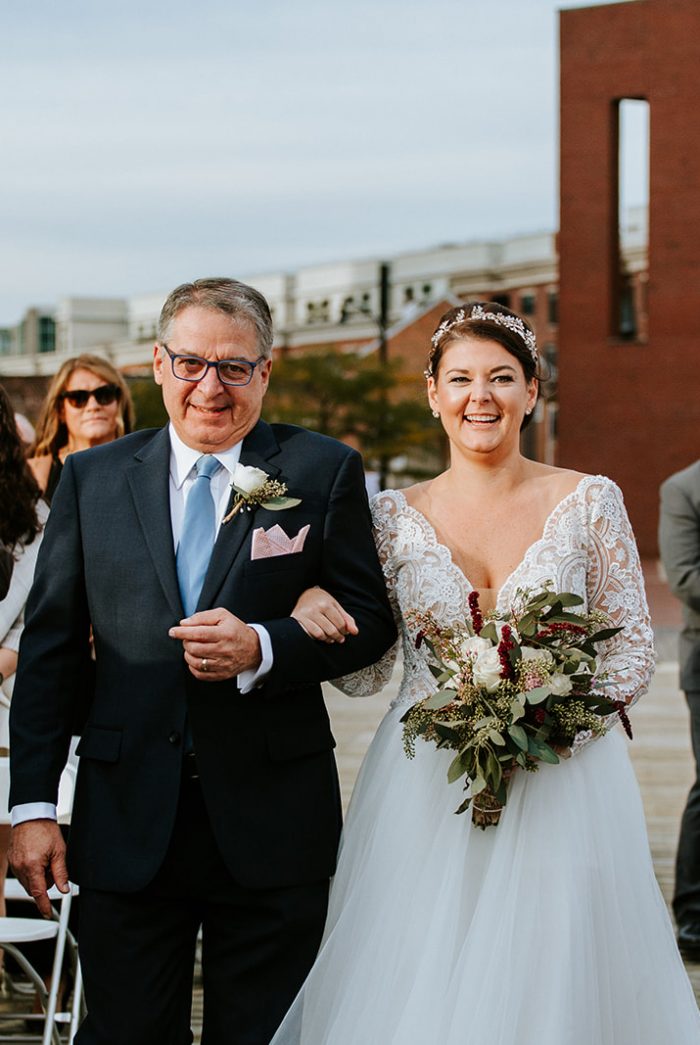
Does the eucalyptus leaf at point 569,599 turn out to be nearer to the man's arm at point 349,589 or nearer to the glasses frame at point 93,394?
the man's arm at point 349,589

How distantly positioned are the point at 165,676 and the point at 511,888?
1000 mm

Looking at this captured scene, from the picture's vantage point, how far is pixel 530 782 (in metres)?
3.88

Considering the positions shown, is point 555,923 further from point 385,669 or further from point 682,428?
point 682,428

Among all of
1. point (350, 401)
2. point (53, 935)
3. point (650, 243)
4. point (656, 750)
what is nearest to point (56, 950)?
point (53, 935)

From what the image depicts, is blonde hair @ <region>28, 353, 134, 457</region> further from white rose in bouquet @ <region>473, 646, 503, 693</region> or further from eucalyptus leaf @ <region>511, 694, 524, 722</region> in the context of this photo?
eucalyptus leaf @ <region>511, 694, 524, 722</region>

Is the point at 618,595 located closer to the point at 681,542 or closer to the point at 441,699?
the point at 441,699

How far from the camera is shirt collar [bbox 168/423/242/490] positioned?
3.75 metres

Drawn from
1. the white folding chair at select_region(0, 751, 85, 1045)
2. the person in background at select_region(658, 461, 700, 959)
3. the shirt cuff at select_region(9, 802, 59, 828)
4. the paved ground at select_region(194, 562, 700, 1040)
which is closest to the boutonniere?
the shirt cuff at select_region(9, 802, 59, 828)

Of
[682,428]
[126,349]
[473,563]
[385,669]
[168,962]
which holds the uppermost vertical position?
[126,349]

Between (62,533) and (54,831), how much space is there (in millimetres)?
714

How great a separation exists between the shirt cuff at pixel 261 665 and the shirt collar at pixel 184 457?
44 centimetres

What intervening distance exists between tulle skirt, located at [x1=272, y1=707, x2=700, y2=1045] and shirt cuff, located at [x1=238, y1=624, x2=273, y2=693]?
27.3 inches

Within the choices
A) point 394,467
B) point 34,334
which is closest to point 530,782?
point 394,467

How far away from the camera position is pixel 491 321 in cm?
406
